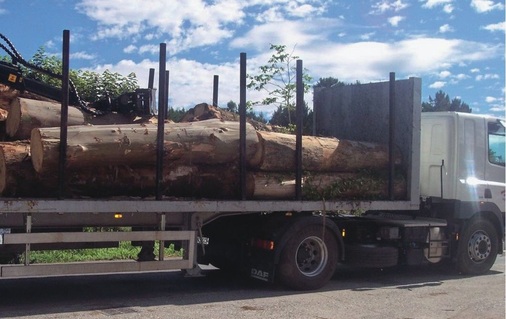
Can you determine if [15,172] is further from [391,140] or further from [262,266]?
[391,140]

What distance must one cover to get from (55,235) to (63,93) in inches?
63.0

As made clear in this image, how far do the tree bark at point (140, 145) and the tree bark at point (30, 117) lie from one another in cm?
69

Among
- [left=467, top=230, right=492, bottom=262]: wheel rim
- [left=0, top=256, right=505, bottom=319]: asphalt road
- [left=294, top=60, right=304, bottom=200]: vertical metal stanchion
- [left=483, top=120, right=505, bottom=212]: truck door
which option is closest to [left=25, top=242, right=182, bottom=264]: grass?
[left=0, top=256, right=505, bottom=319]: asphalt road

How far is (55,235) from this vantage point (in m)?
7.24

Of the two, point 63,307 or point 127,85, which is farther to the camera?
point 127,85

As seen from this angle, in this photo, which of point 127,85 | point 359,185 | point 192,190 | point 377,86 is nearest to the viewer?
point 192,190

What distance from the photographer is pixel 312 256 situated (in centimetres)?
920

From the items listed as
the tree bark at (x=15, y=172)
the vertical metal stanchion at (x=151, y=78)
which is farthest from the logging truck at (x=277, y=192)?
the vertical metal stanchion at (x=151, y=78)

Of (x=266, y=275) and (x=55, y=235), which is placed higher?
(x=55, y=235)

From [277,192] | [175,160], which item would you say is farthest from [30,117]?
[277,192]

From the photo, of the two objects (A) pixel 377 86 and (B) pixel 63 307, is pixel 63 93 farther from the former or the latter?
(A) pixel 377 86

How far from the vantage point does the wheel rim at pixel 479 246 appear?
11.0 meters

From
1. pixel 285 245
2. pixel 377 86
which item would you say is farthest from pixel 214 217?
pixel 377 86

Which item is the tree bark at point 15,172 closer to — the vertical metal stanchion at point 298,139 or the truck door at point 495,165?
the vertical metal stanchion at point 298,139
